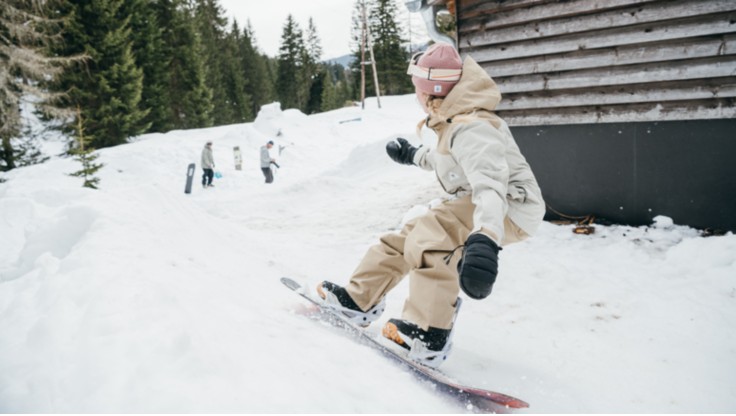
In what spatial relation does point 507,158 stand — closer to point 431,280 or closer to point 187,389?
point 431,280

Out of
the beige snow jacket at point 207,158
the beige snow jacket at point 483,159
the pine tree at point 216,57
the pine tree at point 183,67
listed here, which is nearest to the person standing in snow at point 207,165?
the beige snow jacket at point 207,158

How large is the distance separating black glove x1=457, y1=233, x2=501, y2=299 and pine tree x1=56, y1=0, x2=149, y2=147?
21915mm

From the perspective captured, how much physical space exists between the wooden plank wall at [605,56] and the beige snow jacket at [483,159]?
147 inches

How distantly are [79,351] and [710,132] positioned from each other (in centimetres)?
611

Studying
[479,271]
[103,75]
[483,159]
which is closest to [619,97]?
[483,159]

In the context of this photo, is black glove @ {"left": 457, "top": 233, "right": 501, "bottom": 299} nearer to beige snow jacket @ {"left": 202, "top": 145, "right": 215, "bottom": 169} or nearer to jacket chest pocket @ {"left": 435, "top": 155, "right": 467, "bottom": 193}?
jacket chest pocket @ {"left": 435, "top": 155, "right": 467, "bottom": 193}

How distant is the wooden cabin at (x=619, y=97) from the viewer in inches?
184

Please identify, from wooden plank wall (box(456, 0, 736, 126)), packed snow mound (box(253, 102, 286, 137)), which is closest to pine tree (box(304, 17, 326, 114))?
packed snow mound (box(253, 102, 286, 137))

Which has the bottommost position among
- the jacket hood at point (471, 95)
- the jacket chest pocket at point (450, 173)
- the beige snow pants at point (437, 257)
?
the beige snow pants at point (437, 257)

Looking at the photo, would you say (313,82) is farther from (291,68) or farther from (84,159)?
(84,159)

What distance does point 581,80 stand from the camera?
219 inches

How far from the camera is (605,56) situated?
17.5 feet

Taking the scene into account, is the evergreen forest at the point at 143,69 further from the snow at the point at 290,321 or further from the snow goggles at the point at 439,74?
the snow goggles at the point at 439,74

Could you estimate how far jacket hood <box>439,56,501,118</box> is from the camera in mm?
2416
